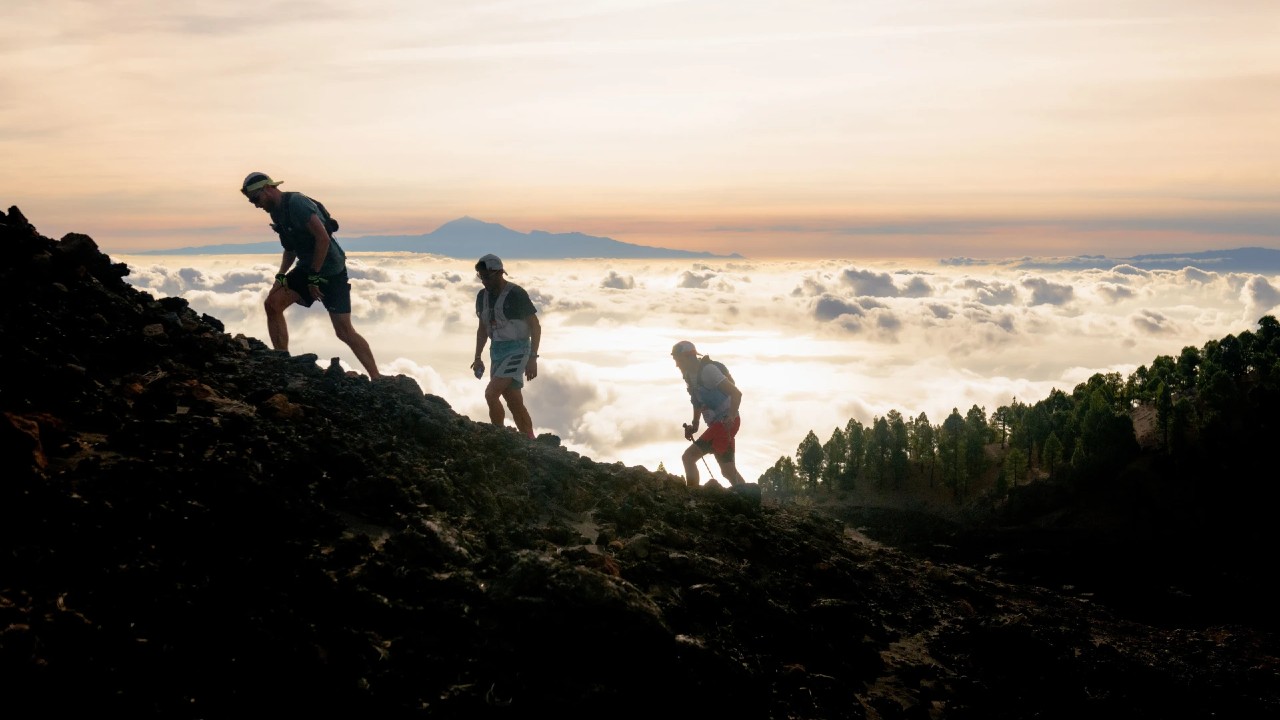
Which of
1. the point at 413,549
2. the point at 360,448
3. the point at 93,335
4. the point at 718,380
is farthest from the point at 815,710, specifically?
the point at 93,335

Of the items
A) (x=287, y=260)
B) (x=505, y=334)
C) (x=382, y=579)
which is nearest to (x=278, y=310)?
(x=287, y=260)

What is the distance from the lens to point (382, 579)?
7727 millimetres

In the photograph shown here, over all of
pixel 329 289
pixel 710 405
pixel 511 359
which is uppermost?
pixel 329 289

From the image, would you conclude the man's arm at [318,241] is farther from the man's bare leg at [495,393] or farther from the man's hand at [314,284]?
the man's bare leg at [495,393]

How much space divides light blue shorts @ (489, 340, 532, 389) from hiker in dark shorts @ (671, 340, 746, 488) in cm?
311

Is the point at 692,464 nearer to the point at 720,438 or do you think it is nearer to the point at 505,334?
the point at 720,438

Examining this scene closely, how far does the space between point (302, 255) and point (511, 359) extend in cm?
372

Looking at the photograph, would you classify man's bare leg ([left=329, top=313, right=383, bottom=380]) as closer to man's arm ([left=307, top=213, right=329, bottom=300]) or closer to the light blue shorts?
man's arm ([left=307, top=213, right=329, bottom=300])

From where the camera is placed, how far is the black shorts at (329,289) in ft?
44.0

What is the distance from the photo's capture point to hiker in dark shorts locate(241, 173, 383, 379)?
13.2 metres

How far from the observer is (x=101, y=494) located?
7.05 m

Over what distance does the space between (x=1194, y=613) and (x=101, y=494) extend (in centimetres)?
2373

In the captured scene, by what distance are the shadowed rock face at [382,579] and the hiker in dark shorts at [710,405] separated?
4.66 ft

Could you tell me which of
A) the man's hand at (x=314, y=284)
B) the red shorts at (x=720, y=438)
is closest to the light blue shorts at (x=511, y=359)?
the man's hand at (x=314, y=284)
